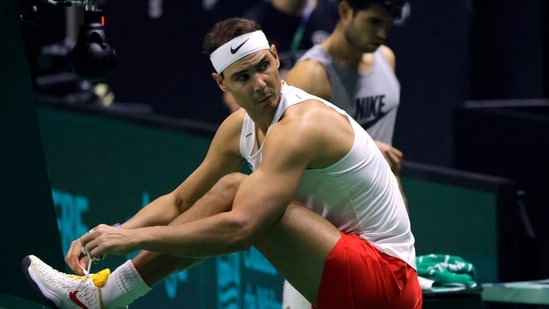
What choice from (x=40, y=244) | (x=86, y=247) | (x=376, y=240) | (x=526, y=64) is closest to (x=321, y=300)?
(x=376, y=240)

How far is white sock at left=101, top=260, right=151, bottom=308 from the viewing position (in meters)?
5.82

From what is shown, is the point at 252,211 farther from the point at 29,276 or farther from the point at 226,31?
the point at 29,276

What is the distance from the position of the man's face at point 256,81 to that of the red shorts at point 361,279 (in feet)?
1.81

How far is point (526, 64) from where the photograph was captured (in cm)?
1199

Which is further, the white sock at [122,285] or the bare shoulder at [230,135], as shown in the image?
the bare shoulder at [230,135]

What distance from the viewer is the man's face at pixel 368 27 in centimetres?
718

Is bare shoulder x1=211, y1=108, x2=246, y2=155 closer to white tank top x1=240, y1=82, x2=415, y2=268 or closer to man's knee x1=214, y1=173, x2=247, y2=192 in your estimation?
white tank top x1=240, y1=82, x2=415, y2=268

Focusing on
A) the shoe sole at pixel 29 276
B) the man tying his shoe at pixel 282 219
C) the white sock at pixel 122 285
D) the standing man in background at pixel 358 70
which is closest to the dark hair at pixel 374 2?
the standing man in background at pixel 358 70

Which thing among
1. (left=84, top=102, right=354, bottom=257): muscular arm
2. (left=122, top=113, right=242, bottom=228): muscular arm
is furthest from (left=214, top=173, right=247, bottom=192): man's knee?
(left=122, top=113, right=242, bottom=228): muscular arm

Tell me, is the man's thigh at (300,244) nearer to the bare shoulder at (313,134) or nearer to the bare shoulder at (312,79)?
the bare shoulder at (313,134)

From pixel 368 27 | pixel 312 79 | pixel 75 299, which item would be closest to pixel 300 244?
pixel 75 299

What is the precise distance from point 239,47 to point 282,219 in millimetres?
645

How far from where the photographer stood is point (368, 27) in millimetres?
7176

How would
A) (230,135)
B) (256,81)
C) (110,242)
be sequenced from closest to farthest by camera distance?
(110,242)
(256,81)
(230,135)
